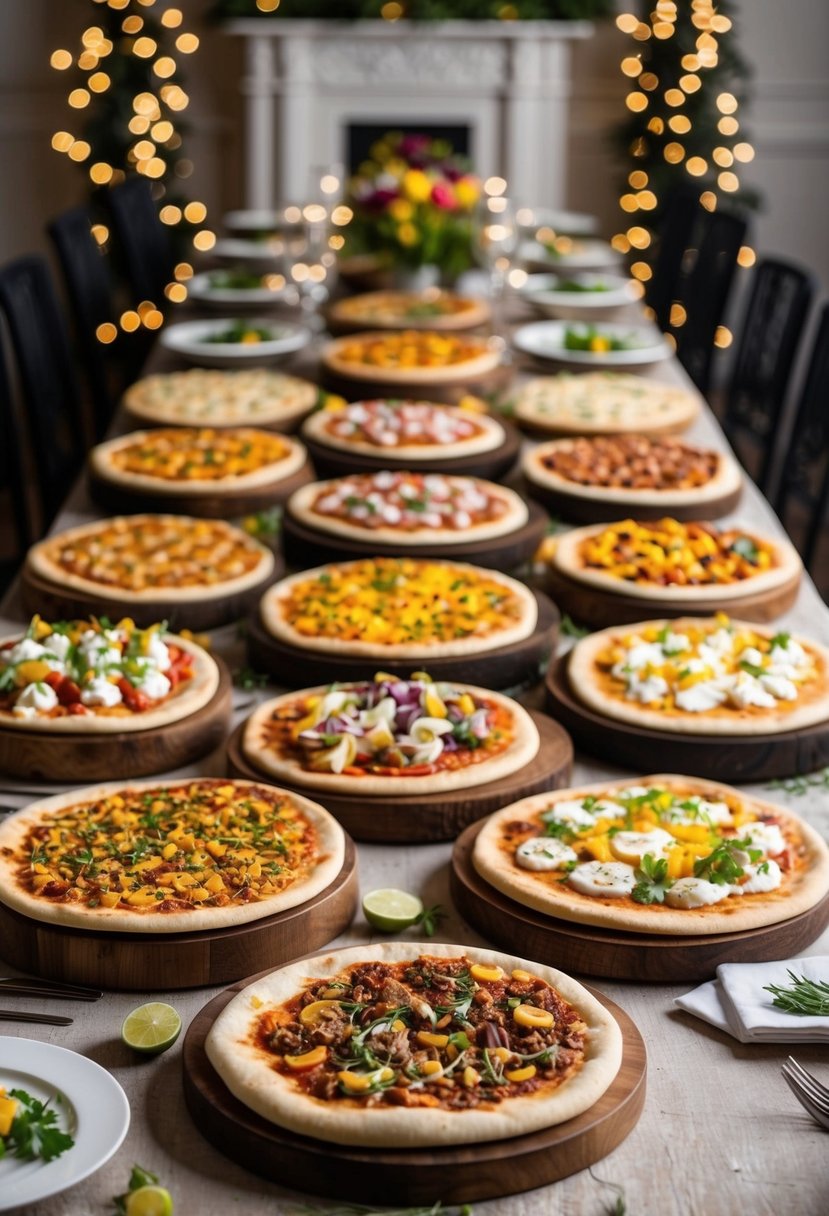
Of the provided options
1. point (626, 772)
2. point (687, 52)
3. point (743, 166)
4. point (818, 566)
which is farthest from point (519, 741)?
point (743, 166)

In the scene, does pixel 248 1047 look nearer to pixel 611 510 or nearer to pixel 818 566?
pixel 611 510

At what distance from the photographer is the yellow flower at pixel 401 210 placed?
5.42 metres

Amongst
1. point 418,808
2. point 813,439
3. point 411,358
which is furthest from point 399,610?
point 813,439

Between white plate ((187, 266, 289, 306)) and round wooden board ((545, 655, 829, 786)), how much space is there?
3.24m

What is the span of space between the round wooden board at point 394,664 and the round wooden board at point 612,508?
73 centimetres

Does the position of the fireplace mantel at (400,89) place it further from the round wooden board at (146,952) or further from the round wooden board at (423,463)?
the round wooden board at (146,952)

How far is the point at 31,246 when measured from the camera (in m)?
10.0

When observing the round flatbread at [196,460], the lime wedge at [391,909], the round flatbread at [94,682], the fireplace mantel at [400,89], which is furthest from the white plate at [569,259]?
the lime wedge at [391,909]

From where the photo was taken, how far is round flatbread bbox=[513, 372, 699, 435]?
4.12 m

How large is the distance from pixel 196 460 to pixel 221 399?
577 millimetres

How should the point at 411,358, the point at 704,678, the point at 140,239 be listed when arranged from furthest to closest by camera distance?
the point at 140,239 < the point at 411,358 < the point at 704,678

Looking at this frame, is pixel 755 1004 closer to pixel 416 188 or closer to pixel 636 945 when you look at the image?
pixel 636 945

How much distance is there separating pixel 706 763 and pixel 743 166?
8166mm

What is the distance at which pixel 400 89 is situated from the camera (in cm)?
948
